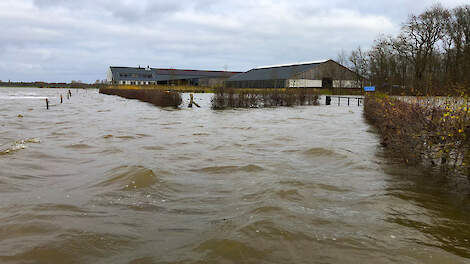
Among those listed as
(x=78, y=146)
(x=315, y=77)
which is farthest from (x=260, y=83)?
(x=78, y=146)

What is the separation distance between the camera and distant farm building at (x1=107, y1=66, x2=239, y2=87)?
9613cm

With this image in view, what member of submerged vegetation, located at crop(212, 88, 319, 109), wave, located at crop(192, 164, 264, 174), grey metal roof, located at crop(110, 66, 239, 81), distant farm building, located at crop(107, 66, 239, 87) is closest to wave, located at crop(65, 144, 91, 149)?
wave, located at crop(192, 164, 264, 174)

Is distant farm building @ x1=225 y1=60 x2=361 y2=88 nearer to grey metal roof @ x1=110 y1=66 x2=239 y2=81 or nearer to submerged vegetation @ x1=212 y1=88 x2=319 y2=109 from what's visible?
submerged vegetation @ x1=212 y1=88 x2=319 y2=109

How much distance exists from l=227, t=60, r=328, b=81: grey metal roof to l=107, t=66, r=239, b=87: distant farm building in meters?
11.3

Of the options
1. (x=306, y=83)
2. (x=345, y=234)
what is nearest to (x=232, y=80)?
(x=306, y=83)

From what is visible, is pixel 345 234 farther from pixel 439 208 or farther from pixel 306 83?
pixel 306 83

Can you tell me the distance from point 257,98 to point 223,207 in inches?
1225

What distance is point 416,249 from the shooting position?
4.94 metres

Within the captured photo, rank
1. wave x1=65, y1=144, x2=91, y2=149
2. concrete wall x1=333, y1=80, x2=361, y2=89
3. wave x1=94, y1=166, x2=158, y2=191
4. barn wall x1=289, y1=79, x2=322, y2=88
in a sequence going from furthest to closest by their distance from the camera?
concrete wall x1=333, y1=80, x2=361, y2=89
barn wall x1=289, y1=79, x2=322, y2=88
wave x1=65, y1=144, x2=91, y2=149
wave x1=94, y1=166, x2=158, y2=191

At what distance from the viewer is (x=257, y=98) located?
122 feet

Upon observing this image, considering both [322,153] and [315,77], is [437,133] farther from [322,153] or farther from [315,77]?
[315,77]

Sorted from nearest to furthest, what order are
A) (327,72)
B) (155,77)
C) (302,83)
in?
(302,83) → (327,72) → (155,77)

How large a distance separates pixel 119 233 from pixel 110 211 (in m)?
1.07

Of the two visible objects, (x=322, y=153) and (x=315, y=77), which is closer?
(x=322, y=153)
